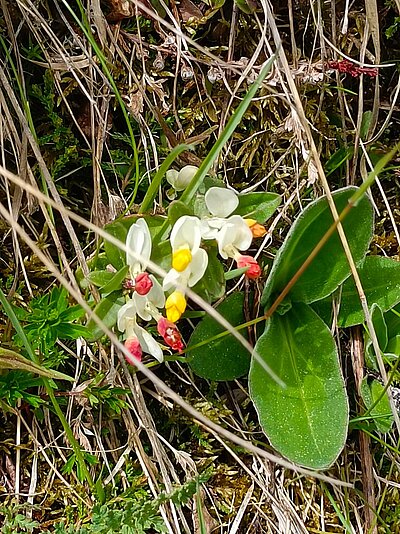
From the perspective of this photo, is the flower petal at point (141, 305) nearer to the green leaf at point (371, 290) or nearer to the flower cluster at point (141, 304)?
the flower cluster at point (141, 304)

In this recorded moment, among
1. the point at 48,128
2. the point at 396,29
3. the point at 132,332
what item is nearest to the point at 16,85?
the point at 48,128

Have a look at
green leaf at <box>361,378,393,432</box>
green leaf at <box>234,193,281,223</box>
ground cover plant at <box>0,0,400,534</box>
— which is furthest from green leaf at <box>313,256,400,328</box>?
green leaf at <box>234,193,281,223</box>

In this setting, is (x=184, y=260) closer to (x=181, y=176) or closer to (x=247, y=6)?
(x=181, y=176)

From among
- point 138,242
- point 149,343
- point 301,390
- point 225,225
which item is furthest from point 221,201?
point 301,390

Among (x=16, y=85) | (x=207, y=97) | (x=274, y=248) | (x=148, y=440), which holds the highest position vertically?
(x=16, y=85)

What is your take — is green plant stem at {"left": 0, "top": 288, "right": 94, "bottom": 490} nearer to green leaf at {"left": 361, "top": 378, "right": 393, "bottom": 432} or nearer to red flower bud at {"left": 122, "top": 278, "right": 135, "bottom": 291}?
red flower bud at {"left": 122, "top": 278, "right": 135, "bottom": 291}

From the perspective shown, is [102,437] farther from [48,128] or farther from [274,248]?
[48,128]

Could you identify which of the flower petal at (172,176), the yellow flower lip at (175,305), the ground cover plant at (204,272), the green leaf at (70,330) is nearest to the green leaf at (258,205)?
the ground cover plant at (204,272)
